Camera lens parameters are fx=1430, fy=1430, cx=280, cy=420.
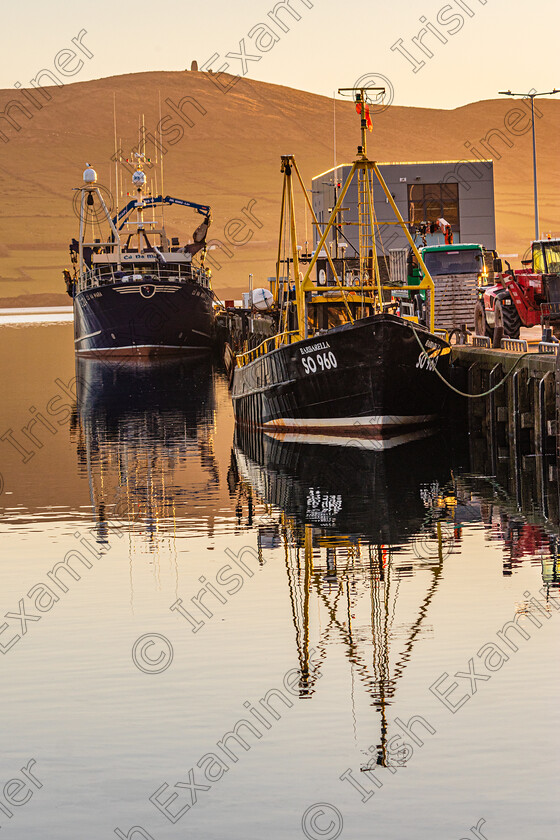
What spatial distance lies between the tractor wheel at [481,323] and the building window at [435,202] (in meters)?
45.3

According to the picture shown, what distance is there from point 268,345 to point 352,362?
17.7 ft

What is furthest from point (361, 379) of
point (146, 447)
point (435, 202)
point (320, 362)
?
point (435, 202)

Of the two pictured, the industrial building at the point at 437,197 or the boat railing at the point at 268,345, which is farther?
the industrial building at the point at 437,197

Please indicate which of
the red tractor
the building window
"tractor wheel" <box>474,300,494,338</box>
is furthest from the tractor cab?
the building window

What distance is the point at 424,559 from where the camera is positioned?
1880cm

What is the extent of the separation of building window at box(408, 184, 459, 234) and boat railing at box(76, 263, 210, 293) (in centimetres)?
1316

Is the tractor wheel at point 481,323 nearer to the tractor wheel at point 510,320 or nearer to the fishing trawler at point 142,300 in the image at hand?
the tractor wheel at point 510,320

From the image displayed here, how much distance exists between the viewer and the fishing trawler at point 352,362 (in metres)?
31.7

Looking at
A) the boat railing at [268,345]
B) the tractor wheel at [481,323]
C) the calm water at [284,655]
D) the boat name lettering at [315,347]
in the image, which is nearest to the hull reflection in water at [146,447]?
the calm water at [284,655]

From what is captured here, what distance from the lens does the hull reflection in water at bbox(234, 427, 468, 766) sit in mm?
13703

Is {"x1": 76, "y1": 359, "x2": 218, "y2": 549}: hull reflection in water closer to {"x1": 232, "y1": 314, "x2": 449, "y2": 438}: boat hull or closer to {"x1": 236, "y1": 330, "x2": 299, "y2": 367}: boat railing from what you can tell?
{"x1": 236, "y1": 330, "x2": 299, "y2": 367}: boat railing

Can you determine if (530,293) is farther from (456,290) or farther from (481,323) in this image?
(456,290)

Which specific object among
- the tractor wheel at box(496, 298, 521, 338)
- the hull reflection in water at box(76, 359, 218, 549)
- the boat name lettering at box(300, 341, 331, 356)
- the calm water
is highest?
the tractor wheel at box(496, 298, 521, 338)

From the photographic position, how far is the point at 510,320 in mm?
34594
